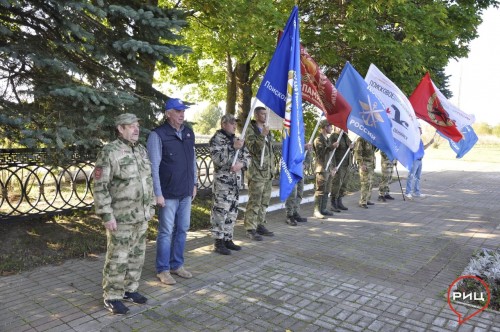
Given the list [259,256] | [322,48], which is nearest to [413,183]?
Result: [322,48]

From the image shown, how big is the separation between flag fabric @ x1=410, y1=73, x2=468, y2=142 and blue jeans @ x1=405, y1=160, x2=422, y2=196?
2386 millimetres

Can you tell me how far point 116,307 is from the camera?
4.20m

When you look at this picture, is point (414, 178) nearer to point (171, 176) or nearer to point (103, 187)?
point (171, 176)

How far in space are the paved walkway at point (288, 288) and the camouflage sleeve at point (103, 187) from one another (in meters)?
1.02

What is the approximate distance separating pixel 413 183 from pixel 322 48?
A: 16.0 ft

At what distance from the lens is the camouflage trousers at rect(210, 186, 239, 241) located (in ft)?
20.2

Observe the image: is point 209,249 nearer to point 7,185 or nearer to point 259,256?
point 259,256

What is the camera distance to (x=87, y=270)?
17.9 ft

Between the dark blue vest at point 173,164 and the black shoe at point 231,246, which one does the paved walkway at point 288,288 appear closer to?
the black shoe at point 231,246

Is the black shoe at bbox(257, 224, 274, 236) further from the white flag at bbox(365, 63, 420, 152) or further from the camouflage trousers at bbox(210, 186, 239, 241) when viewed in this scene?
the white flag at bbox(365, 63, 420, 152)

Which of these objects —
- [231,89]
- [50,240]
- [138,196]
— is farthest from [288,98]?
[231,89]

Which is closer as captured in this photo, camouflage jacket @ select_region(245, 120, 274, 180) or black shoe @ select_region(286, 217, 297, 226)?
camouflage jacket @ select_region(245, 120, 274, 180)

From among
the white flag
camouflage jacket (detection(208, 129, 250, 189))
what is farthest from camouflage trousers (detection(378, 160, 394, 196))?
camouflage jacket (detection(208, 129, 250, 189))

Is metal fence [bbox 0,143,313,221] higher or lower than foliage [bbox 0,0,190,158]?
lower
